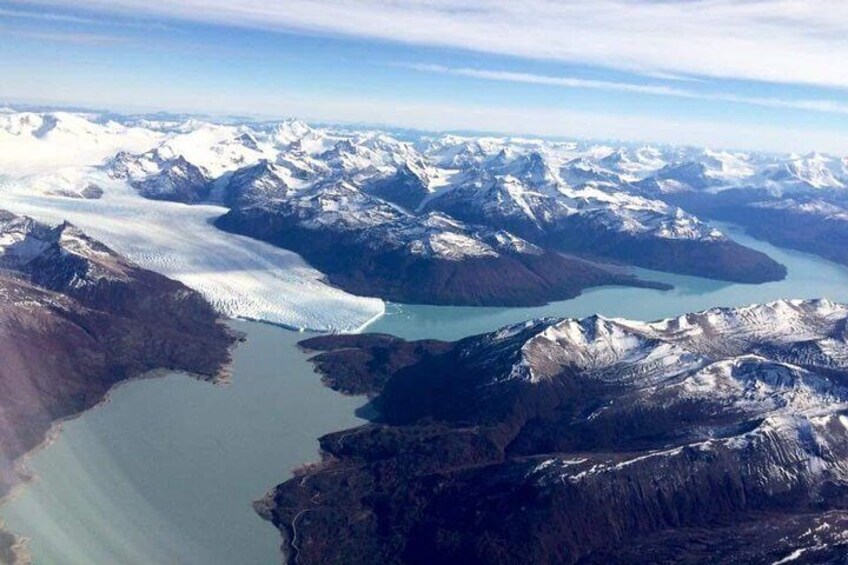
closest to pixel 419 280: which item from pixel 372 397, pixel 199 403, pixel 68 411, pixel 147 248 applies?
pixel 147 248

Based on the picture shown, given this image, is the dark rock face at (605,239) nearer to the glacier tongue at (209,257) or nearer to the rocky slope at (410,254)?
the rocky slope at (410,254)

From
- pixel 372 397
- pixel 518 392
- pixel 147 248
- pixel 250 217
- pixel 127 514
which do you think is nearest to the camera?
pixel 127 514

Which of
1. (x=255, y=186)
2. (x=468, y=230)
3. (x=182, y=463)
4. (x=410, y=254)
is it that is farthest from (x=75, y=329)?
(x=255, y=186)

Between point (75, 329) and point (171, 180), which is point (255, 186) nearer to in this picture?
point (171, 180)

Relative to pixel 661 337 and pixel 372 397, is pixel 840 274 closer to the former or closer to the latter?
pixel 661 337

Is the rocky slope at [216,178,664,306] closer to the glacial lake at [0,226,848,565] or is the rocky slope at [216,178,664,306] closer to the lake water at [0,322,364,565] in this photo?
the glacial lake at [0,226,848,565]

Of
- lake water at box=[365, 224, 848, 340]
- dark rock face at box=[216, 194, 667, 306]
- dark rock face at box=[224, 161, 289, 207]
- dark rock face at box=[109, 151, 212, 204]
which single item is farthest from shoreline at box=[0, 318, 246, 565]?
dark rock face at box=[109, 151, 212, 204]
